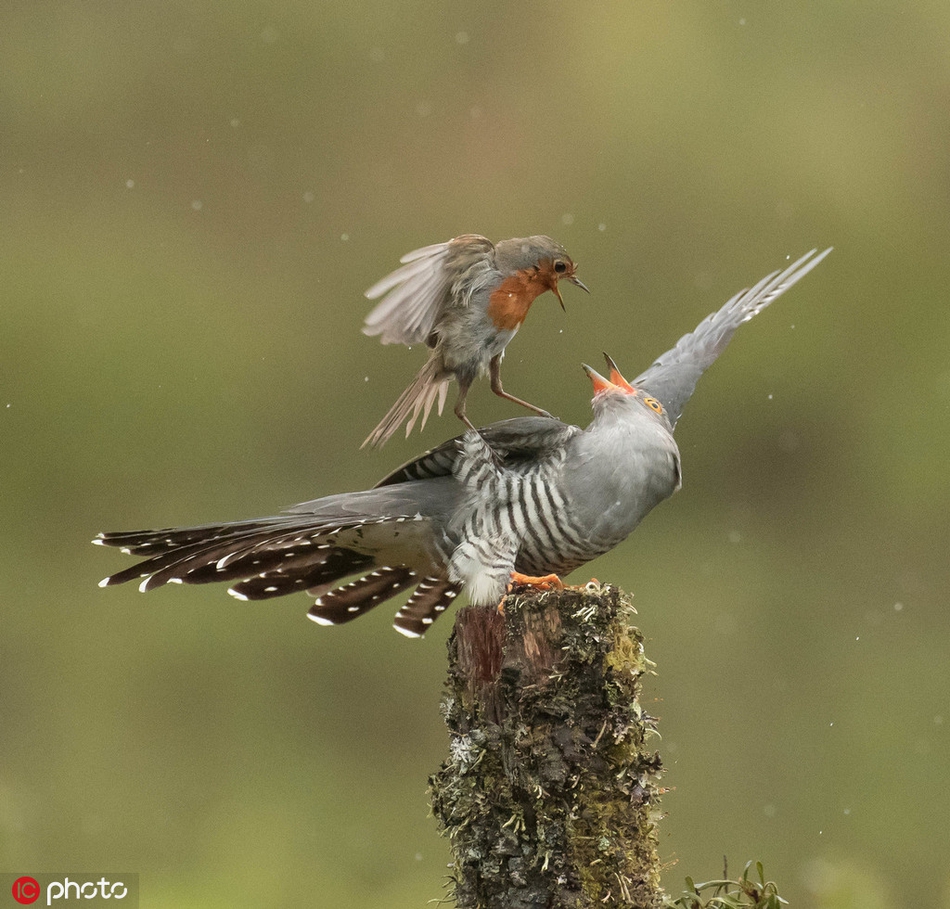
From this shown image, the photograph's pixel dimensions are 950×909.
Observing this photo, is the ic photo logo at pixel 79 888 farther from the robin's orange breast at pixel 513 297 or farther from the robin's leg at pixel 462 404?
the robin's orange breast at pixel 513 297

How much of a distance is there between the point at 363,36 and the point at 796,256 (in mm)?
3301

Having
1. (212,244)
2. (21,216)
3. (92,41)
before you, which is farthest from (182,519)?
(92,41)

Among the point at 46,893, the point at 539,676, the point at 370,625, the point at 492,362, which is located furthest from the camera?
the point at 370,625

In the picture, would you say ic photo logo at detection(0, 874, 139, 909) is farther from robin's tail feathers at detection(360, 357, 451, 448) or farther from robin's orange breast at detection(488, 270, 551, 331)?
robin's orange breast at detection(488, 270, 551, 331)

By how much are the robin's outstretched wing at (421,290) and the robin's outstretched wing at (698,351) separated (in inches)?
26.1

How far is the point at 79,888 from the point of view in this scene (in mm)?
5590

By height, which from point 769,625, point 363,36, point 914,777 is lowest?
point 914,777

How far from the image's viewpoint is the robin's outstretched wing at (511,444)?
2.70 meters

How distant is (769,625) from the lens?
742cm

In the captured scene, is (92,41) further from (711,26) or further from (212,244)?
(711,26)

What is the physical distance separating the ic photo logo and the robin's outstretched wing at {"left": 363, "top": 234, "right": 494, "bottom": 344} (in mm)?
3480

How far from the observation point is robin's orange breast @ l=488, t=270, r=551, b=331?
2.64 metres

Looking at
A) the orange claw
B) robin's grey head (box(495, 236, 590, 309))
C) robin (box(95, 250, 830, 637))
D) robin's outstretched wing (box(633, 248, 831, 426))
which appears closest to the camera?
the orange claw

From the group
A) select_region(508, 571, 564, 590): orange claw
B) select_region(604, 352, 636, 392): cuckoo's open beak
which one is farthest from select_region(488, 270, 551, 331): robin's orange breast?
select_region(508, 571, 564, 590): orange claw
